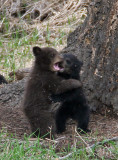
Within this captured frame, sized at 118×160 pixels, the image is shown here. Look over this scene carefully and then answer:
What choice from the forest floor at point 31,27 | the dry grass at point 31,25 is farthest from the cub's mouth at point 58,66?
the dry grass at point 31,25

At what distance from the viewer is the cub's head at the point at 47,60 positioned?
4980 mm

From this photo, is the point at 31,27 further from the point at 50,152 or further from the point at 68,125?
the point at 50,152

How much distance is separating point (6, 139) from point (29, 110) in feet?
2.09

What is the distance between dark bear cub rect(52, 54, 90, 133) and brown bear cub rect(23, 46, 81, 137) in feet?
0.38

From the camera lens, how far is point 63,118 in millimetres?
5277

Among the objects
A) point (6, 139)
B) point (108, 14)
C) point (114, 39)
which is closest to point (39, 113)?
point (6, 139)

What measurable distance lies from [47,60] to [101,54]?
1045 mm

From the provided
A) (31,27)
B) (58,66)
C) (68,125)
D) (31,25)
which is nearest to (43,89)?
(58,66)

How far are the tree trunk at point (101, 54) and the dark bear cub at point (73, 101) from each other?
0.55 metres

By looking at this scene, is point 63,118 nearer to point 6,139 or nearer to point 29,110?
point 29,110

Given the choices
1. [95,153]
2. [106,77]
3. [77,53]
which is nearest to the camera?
[95,153]

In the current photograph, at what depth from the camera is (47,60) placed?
198 inches

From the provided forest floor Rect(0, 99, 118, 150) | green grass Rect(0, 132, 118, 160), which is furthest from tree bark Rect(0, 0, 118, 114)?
green grass Rect(0, 132, 118, 160)

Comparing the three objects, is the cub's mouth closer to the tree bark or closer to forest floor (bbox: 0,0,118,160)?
the tree bark
